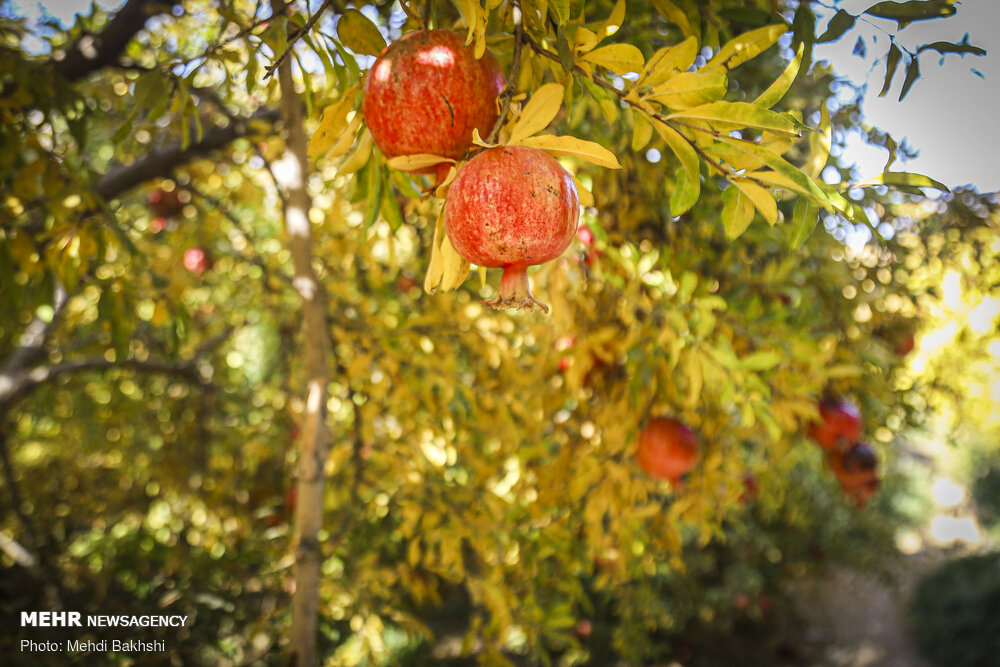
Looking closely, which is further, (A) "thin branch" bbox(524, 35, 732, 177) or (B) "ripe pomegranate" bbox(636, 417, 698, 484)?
(B) "ripe pomegranate" bbox(636, 417, 698, 484)

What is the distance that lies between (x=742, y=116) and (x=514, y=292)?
8.6 inches

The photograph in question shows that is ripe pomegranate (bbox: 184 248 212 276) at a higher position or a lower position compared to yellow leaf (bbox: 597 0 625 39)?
lower

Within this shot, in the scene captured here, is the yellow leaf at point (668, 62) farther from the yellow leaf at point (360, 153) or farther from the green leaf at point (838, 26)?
the yellow leaf at point (360, 153)

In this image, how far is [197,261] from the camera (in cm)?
236

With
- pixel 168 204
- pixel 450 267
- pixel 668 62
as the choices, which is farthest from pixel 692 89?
pixel 168 204

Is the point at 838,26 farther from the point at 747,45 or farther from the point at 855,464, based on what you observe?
the point at 855,464

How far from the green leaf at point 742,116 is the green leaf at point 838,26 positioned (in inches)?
4.1

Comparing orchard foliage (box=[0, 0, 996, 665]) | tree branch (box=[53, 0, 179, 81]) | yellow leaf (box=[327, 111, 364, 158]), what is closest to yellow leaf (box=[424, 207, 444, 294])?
orchard foliage (box=[0, 0, 996, 665])

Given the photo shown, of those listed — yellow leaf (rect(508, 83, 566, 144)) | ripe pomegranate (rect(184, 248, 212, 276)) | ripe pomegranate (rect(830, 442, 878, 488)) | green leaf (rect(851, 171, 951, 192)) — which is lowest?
ripe pomegranate (rect(830, 442, 878, 488))

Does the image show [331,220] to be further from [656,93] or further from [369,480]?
[656,93]

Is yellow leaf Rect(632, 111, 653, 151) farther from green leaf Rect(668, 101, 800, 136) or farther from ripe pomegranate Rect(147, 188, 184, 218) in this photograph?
ripe pomegranate Rect(147, 188, 184, 218)

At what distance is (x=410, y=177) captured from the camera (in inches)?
29.7

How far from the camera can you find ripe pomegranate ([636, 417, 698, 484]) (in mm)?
1291

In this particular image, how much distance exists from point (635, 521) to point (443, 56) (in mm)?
1155
